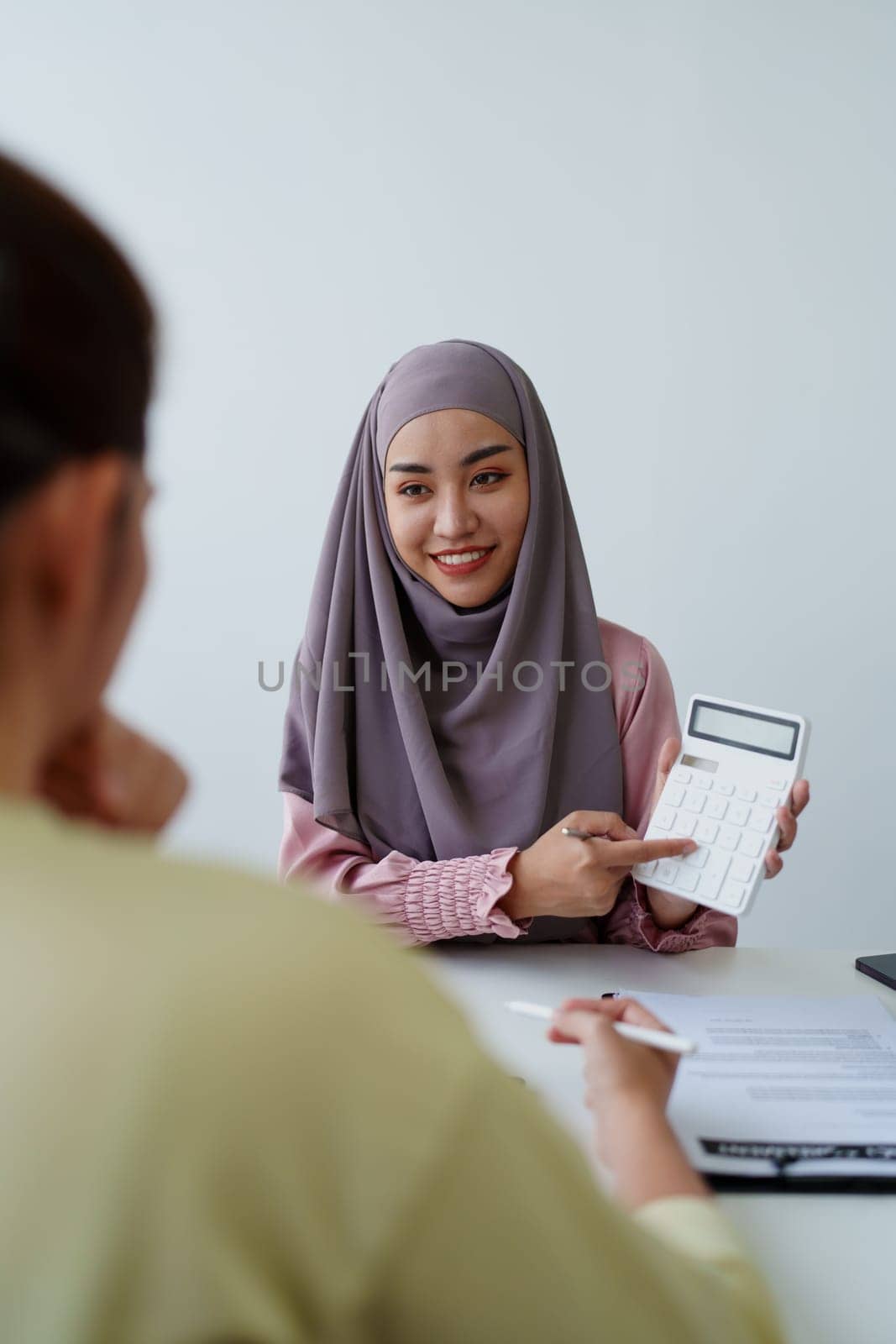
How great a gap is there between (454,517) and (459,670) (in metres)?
0.22

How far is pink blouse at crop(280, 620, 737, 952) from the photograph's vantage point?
4.07 feet

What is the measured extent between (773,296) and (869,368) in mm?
245

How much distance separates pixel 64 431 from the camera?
36 cm

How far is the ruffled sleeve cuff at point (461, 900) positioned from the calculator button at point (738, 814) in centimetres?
26

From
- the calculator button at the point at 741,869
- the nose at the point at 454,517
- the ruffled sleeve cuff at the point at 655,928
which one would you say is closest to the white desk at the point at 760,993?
the ruffled sleeve cuff at the point at 655,928

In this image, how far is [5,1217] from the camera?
0.33 metres

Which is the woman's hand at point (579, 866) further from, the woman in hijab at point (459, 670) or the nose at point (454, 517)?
the nose at point (454, 517)

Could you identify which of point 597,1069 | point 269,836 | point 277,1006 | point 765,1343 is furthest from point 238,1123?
point 269,836

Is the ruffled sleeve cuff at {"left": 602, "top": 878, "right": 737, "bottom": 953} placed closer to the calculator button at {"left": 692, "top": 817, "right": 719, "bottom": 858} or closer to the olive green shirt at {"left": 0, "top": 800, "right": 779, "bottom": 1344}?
the calculator button at {"left": 692, "top": 817, "right": 719, "bottom": 858}

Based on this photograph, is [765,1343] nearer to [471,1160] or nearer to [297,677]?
[471,1160]

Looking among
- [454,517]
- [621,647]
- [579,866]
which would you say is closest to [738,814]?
[579,866]

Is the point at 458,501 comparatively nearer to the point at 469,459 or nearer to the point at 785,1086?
the point at 469,459

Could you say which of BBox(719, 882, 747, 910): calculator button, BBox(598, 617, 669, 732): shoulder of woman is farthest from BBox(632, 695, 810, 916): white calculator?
BBox(598, 617, 669, 732): shoulder of woman

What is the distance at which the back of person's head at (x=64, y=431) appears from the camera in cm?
35
